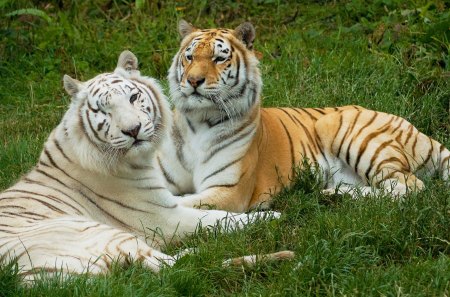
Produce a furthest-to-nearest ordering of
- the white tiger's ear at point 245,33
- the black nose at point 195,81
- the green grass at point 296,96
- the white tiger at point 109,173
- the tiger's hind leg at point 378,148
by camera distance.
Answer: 1. the white tiger's ear at point 245,33
2. the tiger's hind leg at point 378,148
3. the black nose at point 195,81
4. the white tiger at point 109,173
5. the green grass at point 296,96

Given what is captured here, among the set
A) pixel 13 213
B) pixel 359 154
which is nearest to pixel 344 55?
pixel 359 154

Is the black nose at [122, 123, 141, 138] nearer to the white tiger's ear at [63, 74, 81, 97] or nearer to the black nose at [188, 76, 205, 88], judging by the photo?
the white tiger's ear at [63, 74, 81, 97]

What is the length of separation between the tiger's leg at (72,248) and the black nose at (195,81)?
1.70m

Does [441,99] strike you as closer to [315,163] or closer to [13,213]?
[315,163]

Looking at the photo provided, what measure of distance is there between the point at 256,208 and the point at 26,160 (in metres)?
1.98

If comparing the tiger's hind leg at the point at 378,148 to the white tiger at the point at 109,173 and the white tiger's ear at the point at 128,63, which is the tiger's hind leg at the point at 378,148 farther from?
the white tiger's ear at the point at 128,63

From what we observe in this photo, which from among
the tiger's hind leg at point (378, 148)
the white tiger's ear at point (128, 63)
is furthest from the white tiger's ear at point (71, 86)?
the tiger's hind leg at point (378, 148)

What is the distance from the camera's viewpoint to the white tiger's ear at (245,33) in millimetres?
7512

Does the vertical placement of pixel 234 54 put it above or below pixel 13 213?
above

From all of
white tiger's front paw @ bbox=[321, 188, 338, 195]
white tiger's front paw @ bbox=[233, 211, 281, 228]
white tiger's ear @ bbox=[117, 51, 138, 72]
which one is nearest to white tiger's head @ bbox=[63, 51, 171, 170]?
white tiger's ear @ bbox=[117, 51, 138, 72]

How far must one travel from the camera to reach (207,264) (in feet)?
17.8

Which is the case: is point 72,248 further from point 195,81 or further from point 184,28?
point 184,28

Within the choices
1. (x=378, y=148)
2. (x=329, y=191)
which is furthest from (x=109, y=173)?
(x=378, y=148)

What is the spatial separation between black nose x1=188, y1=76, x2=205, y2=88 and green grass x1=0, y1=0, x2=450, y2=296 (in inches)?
38.3
